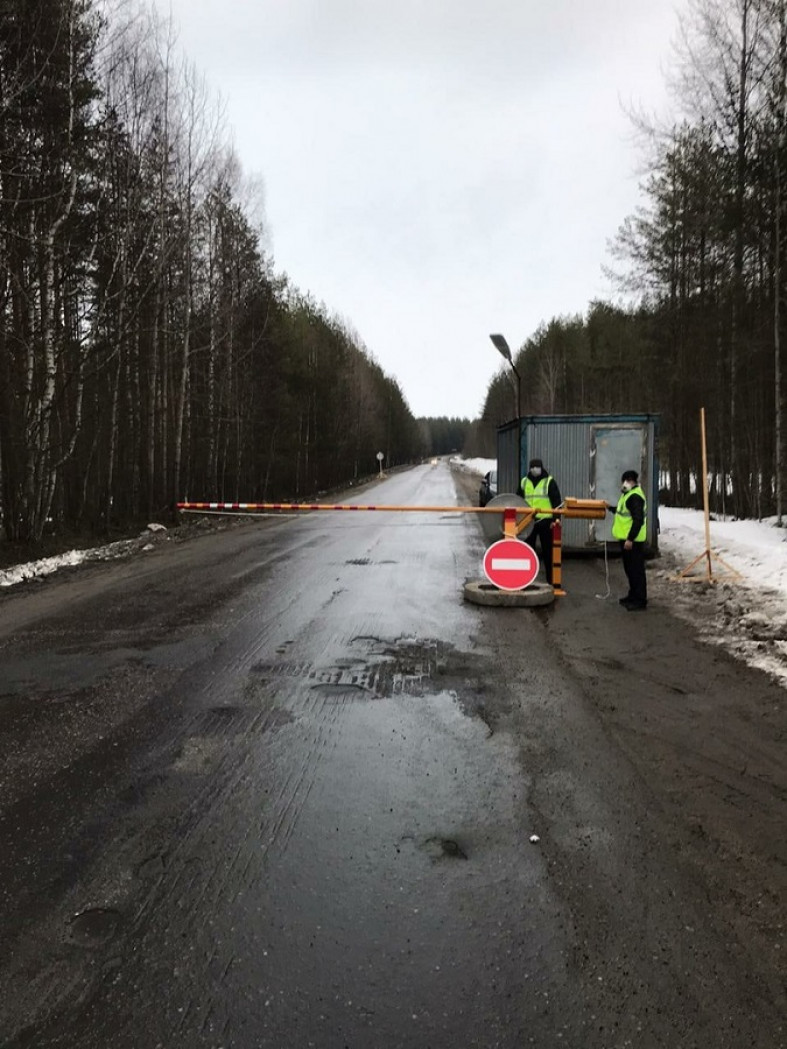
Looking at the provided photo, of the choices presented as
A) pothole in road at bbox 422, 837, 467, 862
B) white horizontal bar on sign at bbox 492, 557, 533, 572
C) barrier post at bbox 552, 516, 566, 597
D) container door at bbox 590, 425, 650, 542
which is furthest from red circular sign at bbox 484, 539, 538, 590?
pothole in road at bbox 422, 837, 467, 862

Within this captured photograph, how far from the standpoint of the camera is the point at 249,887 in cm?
289

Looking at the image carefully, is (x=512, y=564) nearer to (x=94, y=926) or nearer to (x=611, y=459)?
(x=611, y=459)

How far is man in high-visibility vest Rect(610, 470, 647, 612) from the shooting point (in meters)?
8.51

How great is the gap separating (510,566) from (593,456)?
5082mm

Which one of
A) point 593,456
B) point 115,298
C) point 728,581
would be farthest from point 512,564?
point 115,298

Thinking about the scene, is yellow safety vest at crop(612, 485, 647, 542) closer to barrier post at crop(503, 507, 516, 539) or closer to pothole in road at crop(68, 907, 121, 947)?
barrier post at crop(503, 507, 516, 539)

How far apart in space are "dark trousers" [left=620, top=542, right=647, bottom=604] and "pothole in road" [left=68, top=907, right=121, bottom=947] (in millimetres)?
7079

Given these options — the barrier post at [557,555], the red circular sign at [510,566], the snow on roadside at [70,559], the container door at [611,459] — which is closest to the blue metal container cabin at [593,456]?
the container door at [611,459]

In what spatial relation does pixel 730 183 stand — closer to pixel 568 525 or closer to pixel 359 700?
pixel 568 525

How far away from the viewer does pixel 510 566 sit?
8656 millimetres

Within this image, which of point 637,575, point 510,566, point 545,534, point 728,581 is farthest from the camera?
point 545,534

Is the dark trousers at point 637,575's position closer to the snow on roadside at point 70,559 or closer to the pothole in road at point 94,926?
the pothole in road at point 94,926

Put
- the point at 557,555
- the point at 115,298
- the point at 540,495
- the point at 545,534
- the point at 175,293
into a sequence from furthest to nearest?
the point at 175,293 < the point at 115,298 < the point at 545,534 < the point at 540,495 < the point at 557,555

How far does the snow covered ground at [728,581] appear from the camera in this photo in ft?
22.6
